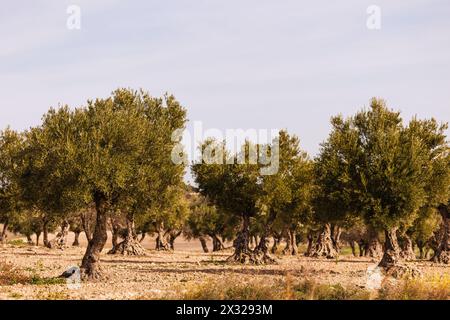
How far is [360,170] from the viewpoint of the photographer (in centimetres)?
4338

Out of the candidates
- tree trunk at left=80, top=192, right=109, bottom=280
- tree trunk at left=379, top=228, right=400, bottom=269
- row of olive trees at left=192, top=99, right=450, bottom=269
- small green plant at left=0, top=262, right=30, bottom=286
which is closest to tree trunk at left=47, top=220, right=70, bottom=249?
row of olive trees at left=192, top=99, right=450, bottom=269

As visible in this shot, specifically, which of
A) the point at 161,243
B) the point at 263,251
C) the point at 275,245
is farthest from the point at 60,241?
the point at 263,251

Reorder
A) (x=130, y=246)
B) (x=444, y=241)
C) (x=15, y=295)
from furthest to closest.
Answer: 1. (x=130, y=246)
2. (x=444, y=241)
3. (x=15, y=295)

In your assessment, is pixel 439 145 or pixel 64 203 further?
pixel 439 145

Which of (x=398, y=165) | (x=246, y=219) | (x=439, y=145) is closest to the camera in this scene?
(x=398, y=165)

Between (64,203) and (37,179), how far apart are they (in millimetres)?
3883

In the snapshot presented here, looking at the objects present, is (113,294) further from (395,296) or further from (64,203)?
(395,296)

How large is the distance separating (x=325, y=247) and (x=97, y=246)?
48.2 m

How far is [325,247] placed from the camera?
80188 mm

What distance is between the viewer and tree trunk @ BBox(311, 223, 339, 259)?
7956 cm

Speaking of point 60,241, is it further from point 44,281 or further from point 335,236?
point 44,281

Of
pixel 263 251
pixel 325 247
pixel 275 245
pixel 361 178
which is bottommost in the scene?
pixel 275 245

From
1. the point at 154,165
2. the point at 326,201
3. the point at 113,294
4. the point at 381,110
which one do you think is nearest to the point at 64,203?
the point at 154,165

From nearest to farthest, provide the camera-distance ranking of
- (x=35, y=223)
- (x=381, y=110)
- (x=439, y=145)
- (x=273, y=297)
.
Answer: (x=273, y=297) → (x=381, y=110) → (x=439, y=145) → (x=35, y=223)
